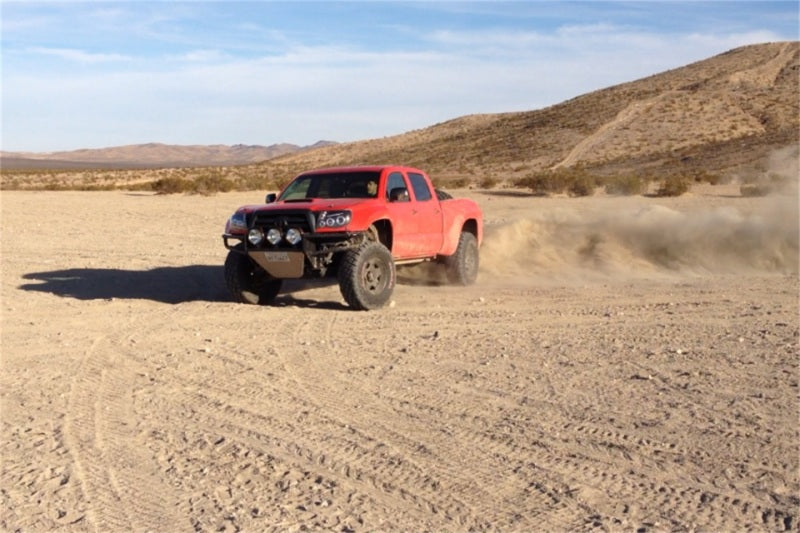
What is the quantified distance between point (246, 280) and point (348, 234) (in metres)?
1.73

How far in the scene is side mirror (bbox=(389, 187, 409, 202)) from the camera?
472 inches

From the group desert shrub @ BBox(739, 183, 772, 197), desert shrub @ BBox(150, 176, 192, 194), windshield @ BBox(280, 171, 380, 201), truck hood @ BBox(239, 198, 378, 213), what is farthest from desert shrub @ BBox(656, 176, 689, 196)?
truck hood @ BBox(239, 198, 378, 213)

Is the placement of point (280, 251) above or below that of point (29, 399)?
above

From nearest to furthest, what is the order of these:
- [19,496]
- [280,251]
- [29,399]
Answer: [19,496]
[29,399]
[280,251]

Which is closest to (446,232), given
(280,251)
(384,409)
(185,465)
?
(280,251)

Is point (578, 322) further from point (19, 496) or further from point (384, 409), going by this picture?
point (19, 496)

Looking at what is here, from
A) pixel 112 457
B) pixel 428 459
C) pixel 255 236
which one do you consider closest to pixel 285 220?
pixel 255 236

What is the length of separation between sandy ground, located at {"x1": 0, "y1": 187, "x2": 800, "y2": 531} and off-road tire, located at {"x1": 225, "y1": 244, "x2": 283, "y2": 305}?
273 mm

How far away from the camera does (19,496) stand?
17.7 feet

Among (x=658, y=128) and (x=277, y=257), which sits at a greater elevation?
(x=658, y=128)

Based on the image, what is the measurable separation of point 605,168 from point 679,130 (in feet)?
46.2

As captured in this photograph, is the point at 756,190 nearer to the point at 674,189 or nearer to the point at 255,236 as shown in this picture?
the point at 674,189

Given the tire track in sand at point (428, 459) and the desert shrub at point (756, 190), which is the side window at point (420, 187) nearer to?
the tire track in sand at point (428, 459)

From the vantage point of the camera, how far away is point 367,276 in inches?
452
